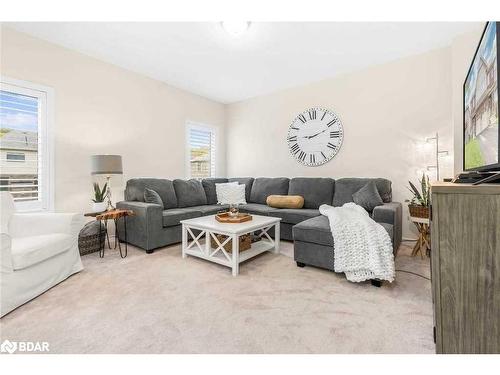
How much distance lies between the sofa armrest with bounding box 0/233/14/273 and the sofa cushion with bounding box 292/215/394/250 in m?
2.16

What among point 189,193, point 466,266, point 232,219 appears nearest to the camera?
point 466,266

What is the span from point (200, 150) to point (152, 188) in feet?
5.04

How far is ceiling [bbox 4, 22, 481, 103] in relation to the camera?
242 centimetres

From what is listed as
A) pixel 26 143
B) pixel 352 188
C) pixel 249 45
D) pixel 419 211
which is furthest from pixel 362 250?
pixel 26 143

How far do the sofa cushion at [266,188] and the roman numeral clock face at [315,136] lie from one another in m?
0.52

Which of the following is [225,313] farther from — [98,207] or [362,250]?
[98,207]

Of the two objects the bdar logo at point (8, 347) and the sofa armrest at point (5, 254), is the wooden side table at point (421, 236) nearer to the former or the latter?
the bdar logo at point (8, 347)

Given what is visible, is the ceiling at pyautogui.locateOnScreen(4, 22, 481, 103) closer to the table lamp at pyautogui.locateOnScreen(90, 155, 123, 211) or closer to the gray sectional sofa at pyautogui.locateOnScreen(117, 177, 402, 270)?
the table lamp at pyautogui.locateOnScreen(90, 155, 123, 211)

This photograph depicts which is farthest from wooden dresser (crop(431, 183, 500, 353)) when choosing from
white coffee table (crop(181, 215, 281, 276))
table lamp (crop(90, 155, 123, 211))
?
table lamp (crop(90, 155, 123, 211))

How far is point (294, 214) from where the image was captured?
3.12 meters

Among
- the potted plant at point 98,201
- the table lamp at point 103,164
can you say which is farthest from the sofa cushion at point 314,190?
the potted plant at point 98,201

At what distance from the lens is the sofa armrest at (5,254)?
158 centimetres

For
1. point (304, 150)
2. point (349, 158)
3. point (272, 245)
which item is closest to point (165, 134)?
point (304, 150)

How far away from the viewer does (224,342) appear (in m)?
1.31
